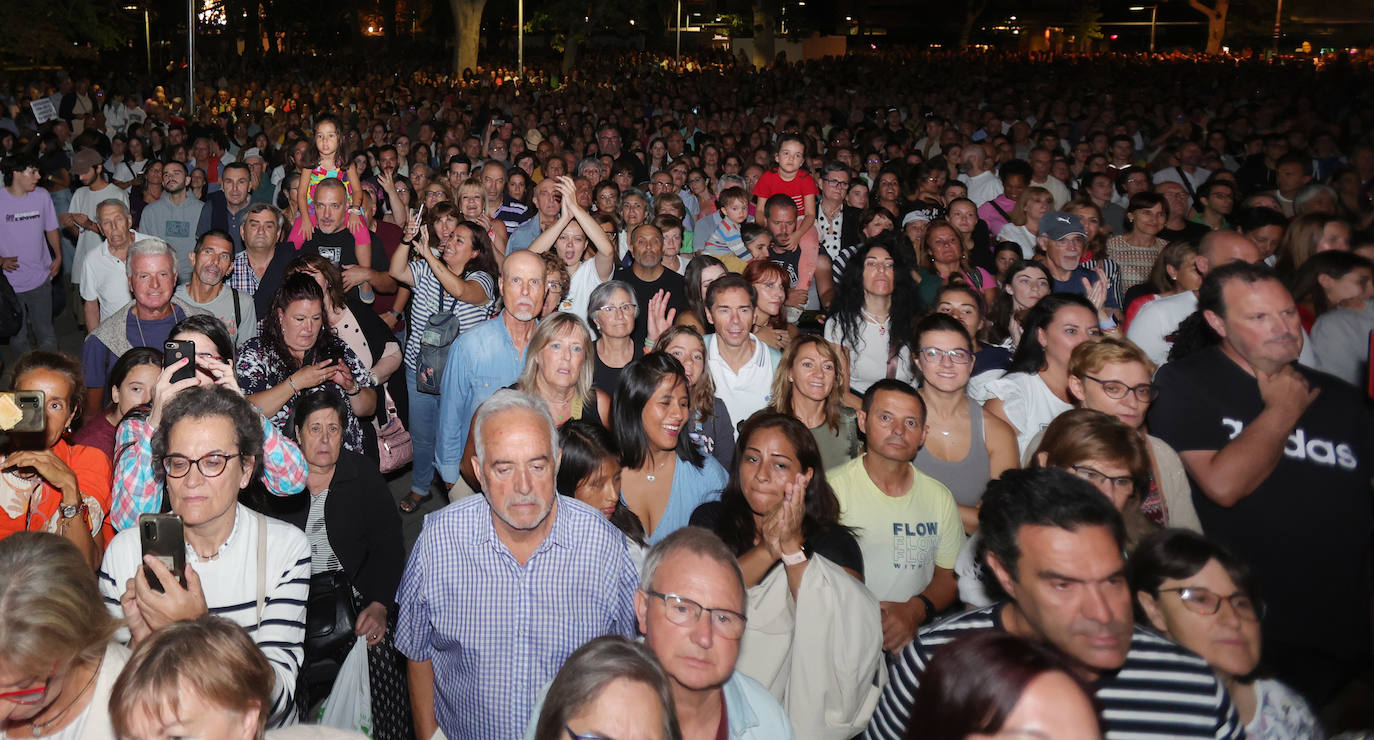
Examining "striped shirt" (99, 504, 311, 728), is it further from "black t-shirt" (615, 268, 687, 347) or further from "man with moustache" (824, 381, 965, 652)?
"black t-shirt" (615, 268, 687, 347)

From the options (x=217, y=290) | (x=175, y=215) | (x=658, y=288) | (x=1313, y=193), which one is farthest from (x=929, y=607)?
(x=175, y=215)

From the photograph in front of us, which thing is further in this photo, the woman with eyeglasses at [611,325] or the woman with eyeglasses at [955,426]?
the woman with eyeglasses at [611,325]

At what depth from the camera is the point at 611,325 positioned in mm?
5605

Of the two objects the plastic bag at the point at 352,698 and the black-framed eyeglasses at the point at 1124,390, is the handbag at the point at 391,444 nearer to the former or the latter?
the plastic bag at the point at 352,698

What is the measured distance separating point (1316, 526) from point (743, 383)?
2.58 m

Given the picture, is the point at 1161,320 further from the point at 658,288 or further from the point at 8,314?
the point at 8,314

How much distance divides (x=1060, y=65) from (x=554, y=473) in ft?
113

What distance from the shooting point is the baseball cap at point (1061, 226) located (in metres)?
6.95

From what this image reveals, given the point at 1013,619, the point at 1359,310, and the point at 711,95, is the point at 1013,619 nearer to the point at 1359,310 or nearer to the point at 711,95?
the point at 1359,310

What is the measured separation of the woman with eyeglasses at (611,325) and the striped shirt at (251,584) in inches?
94.7

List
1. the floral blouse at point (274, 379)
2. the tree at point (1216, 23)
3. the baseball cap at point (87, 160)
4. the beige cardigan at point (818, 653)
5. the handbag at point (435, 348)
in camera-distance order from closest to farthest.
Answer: the beige cardigan at point (818, 653) < the floral blouse at point (274, 379) < the handbag at point (435, 348) < the baseball cap at point (87, 160) < the tree at point (1216, 23)

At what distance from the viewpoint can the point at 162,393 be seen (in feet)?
12.2

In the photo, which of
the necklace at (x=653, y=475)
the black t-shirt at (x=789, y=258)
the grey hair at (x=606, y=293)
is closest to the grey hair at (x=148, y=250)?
the grey hair at (x=606, y=293)

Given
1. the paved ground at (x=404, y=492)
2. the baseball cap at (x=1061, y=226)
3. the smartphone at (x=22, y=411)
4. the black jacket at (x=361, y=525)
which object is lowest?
the paved ground at (x=404, y=492)
